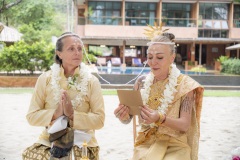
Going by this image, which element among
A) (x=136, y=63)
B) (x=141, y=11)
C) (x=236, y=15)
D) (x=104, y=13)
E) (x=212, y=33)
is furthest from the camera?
(x=236, y=15)

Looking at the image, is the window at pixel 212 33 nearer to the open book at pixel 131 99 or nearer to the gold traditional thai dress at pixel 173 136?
the gold traditional thai dress at pixel 173 136

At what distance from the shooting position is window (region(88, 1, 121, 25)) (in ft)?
101

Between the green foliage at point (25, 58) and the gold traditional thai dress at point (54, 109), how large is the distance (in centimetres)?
1343

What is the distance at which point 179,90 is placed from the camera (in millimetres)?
2969

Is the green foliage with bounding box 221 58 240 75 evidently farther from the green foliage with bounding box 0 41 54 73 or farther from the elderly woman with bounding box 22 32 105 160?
the elderly woman with bounding box 22 32 105 160

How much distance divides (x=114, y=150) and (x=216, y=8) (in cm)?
2924

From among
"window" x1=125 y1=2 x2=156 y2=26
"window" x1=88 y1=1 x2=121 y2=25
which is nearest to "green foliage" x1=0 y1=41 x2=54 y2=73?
"window" x1=88 y1=1 x2=121 y2=25

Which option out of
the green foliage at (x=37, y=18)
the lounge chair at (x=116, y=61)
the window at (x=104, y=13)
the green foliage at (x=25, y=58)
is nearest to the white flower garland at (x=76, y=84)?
the green foliage at (x=25, y=58)

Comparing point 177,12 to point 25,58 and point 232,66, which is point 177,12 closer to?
point 232,66

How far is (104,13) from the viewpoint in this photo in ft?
106

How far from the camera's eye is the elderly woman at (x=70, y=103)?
296 cm

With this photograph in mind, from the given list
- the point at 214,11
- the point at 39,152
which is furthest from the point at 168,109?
the point at 214,11

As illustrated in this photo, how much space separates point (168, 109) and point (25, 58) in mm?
14243

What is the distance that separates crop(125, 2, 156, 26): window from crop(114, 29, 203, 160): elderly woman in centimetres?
2916
